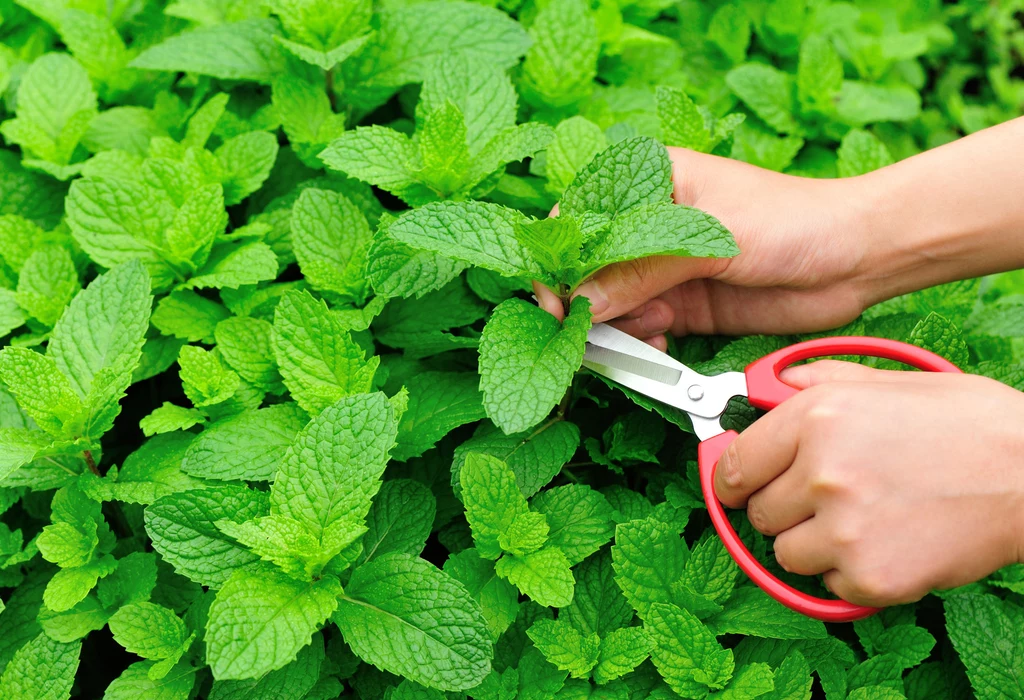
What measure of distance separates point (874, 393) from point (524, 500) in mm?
531

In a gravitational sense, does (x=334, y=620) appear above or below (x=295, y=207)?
below

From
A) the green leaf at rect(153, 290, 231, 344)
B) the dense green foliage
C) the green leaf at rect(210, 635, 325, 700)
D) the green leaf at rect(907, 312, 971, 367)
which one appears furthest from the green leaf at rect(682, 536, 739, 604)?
the green leaf at rect(153, 290, 231, 344)

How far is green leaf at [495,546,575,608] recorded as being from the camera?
1.22m

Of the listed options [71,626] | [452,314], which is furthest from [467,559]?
[71,626]

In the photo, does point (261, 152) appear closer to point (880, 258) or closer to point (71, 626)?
point (71, 626)

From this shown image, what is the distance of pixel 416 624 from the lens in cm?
116

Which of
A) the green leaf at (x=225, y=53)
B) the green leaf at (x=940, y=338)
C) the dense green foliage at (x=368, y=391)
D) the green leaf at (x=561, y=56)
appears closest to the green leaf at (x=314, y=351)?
the dense green foliage at (x=368, y=391)

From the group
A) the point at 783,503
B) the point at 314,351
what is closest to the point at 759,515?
the point at 783,503

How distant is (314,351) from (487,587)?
1.55 feet

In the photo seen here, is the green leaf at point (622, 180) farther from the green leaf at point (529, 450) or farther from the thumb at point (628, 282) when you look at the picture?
the green leaf at point (529, 450)

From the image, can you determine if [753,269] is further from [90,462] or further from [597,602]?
[90,462]

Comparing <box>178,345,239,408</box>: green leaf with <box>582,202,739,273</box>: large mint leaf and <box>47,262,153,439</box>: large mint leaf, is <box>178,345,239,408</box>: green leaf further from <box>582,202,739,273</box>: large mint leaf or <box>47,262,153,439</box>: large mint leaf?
<box>582,202,739,273</box>: large mint leaf

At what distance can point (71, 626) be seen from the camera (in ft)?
4.22

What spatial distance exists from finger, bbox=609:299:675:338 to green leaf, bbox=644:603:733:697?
0.50 meters
